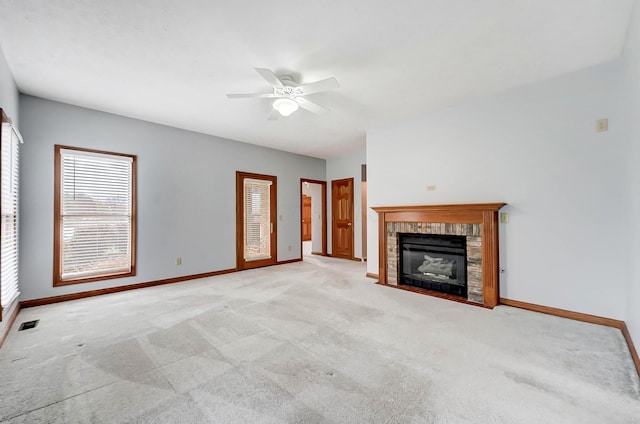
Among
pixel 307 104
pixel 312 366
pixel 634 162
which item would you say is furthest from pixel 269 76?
pixel 634 162

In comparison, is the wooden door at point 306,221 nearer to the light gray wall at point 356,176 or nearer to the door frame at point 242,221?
the light gray wall at point 356,176

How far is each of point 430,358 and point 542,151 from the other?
2.64m

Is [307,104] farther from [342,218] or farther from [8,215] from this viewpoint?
[342,218]

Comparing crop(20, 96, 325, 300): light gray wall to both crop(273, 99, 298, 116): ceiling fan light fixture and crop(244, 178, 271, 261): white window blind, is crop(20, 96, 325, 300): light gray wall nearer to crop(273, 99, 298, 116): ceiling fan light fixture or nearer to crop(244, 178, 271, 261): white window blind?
crop(244, 178, 271, 261): white window blind

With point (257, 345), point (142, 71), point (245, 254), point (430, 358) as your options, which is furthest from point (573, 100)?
point (245, 254)

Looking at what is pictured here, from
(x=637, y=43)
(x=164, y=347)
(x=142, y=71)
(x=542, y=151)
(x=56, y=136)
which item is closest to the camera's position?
(x=637, y=43)

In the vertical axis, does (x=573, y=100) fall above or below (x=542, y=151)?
above

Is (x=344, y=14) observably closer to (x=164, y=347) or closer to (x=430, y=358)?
(x=430, y=358)

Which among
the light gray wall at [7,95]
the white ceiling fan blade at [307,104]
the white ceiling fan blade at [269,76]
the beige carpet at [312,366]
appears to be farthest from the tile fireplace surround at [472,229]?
the light gray wall at [7,95]

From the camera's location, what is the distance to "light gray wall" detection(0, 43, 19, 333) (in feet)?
8.16

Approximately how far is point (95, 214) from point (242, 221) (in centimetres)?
230

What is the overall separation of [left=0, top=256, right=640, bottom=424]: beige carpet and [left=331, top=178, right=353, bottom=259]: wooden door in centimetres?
350

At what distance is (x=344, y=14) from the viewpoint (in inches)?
80.1

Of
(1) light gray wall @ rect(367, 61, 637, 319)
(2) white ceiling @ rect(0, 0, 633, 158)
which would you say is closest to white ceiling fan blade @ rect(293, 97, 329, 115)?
(2) white ceiling @ rect(0, 0, 633, 158)
